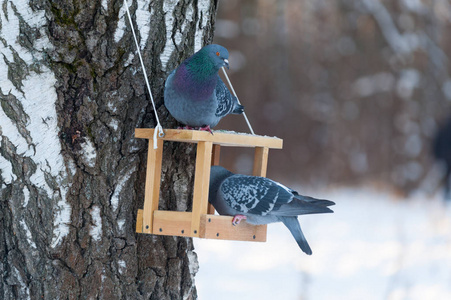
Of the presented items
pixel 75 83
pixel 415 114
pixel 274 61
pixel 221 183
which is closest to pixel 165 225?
pixel 221 183

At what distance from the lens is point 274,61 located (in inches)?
271

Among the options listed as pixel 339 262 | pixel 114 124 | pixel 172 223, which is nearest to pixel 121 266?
pixel 172 223

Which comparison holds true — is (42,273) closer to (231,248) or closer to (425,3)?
(231,248)

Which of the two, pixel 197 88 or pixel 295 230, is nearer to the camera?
pixel 197 88

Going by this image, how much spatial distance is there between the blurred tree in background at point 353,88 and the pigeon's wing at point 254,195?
4.83m

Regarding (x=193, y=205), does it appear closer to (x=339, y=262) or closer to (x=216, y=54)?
(x=216, y=54)

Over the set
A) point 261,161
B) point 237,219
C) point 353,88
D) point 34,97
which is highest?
point 353,88

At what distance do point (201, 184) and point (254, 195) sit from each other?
0.22 m

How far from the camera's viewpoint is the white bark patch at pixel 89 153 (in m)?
1.96

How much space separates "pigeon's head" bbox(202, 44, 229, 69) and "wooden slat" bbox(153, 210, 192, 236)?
21.4 inches

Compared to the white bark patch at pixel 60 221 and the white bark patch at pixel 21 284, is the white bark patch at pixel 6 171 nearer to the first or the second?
the white bark patch at pixel 60 221

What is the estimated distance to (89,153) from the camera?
6.43 ft

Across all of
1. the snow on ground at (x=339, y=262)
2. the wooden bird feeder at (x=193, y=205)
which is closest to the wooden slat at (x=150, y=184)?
the wooden bird feeder at (x=193, y=205)

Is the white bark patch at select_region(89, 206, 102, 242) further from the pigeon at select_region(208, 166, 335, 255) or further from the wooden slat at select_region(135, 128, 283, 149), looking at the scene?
the pigeon at select_region(208, 166, 335, 255)
